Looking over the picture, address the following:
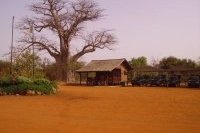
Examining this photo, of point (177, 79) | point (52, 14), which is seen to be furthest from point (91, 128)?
point (52, 14)

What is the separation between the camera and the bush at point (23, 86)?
23.2 metres

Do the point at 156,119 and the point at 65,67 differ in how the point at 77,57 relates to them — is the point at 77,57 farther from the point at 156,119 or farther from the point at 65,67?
the point at 156,119

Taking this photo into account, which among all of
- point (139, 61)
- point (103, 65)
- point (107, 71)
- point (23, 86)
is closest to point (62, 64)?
point (103, 65)

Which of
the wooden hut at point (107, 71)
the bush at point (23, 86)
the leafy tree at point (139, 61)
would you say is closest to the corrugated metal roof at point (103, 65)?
the wooden hut at point (107, 71)

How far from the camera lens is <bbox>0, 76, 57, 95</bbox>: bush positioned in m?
23.2

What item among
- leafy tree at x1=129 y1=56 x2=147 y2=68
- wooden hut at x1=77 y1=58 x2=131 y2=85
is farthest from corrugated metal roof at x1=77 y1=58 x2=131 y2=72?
leafy tree at x1=129 y1=56 x2=147 y2=68

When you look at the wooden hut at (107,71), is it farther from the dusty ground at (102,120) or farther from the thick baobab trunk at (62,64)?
the dusty ground at (102,120)

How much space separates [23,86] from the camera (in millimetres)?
23219

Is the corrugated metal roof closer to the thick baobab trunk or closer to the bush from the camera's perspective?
the thick baobab trunk

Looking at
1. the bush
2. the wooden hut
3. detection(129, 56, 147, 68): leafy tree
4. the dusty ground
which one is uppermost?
detection(129, 56, 147, 68): leafy tree

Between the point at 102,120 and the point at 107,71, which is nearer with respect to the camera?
the point at 102,120

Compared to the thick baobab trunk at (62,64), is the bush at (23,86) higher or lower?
lower

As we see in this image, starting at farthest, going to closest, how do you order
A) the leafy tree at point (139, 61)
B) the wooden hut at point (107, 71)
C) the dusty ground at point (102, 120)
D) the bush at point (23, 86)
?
the leafy tree at point (139, 61) → the wooden hut at point (107, 71) → the bush at point (23, 86) → the dusty ground at point (102, 120)

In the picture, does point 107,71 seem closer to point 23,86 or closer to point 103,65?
point 103,65
